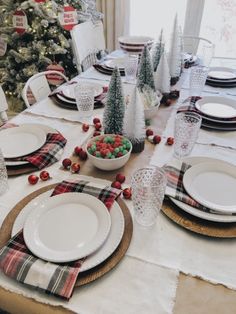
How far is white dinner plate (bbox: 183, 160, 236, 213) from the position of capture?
732 mm

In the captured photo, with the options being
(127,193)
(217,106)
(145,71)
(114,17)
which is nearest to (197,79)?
(217,106)

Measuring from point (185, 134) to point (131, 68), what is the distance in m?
0.70

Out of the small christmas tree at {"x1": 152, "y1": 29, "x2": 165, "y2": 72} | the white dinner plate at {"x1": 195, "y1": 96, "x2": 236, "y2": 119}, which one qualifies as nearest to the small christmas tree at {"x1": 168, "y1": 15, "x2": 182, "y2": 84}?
the small christmas tree at {"x1": 152, "y1": 29, "x2": 165, "y2": 72}

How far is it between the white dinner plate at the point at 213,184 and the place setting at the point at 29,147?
448 millimetres

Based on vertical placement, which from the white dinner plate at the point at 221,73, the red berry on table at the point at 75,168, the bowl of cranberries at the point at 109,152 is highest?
the bowl of cranberries at the point at 109,152

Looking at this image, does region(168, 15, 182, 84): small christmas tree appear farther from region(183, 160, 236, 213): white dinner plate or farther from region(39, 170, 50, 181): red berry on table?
region(39, 170, 50, 181): red berry on table

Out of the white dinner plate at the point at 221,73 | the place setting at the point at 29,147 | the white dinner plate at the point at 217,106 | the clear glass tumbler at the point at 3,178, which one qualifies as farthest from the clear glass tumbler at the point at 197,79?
the clear glass tumbler at the point at 3,178

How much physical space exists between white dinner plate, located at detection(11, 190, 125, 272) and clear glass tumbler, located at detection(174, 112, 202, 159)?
358 mm

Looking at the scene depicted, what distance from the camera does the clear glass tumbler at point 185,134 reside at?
3.09 feet

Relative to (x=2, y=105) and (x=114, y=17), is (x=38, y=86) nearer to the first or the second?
(x=2, y=105)

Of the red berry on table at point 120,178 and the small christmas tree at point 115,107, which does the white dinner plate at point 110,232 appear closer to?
the red berry on table at point 120,178

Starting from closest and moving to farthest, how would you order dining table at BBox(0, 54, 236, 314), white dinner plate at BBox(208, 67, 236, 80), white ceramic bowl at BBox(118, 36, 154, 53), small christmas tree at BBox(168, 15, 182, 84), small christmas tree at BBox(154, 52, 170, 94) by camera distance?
dining table at BBox(0, 54, 236, 314)
small christmas tree at BBox(154, 52, 170, 94)
small christmas tree at BBox(168, 15, 182, 84)
white dinner plate at BBox(208, 67, 236, 80)
white ceramic bowl at BBox(118, 36, 154, 53)

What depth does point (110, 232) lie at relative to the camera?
0.65 meters

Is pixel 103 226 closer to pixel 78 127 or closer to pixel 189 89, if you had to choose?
pixel 78 127
